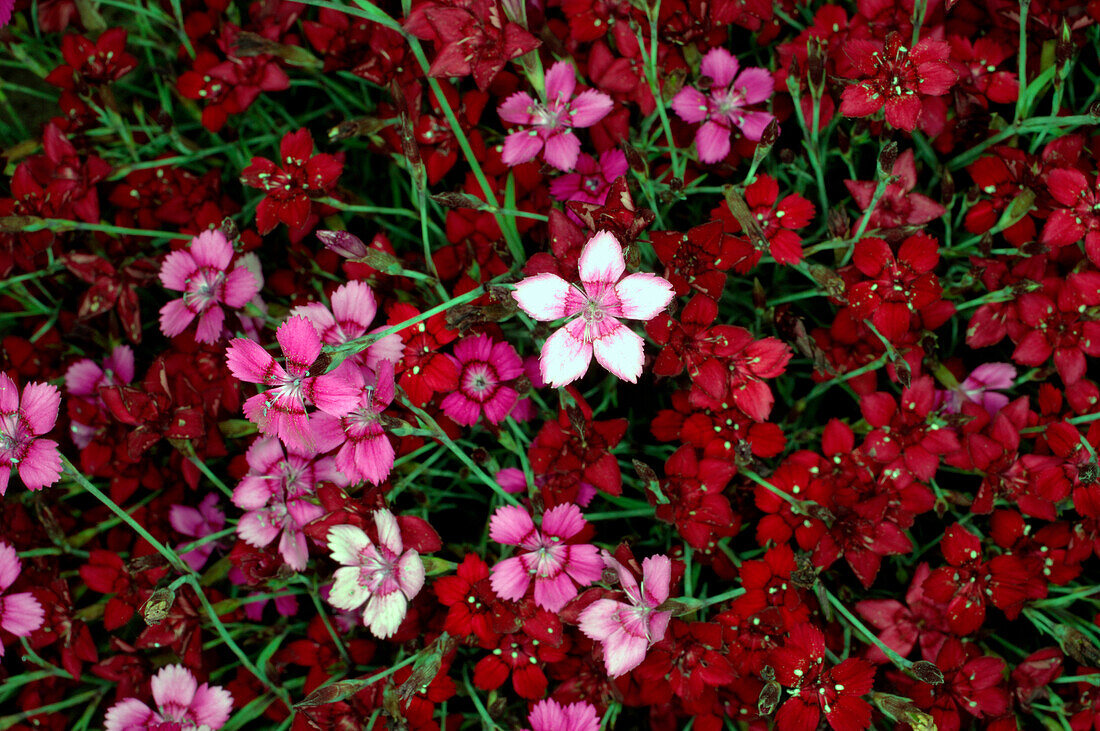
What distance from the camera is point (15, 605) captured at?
1606 millimetres

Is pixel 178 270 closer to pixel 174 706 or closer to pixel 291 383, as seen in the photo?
pixel 291 383

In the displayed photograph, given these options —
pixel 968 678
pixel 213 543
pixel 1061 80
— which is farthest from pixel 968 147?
pixel 213 543

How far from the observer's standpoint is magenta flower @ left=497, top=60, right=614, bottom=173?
1.62 m

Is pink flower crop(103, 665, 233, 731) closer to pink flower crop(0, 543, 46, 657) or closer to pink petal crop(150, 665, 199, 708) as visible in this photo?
pink petal crop(150, 665, 199, 708)

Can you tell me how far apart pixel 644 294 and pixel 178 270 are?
3.43 feet

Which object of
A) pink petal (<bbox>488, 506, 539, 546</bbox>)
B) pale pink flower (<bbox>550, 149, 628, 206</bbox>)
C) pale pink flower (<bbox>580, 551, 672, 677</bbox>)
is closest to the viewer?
pale pink flower (<bbox>580, 551, 672, 677</bbox>)

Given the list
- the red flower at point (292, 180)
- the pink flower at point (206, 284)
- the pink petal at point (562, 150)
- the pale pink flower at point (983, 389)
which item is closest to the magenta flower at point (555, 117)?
the pink petal at point (562, 150)

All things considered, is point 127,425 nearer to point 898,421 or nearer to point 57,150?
point 57,150

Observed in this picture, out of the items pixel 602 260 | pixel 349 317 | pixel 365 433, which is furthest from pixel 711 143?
pixel 365 433

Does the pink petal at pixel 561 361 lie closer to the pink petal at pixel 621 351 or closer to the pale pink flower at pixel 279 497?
the pink petal at pixel 621 351

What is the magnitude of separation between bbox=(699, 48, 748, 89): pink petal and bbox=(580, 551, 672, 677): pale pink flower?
3.42 ft

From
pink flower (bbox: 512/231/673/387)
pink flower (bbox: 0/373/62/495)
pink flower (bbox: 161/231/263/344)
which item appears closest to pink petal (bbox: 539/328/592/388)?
pink flower (bbox: 512/231/673/387)

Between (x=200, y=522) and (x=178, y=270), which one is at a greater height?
(x=178, y=270)

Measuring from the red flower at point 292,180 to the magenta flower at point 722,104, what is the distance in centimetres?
76
